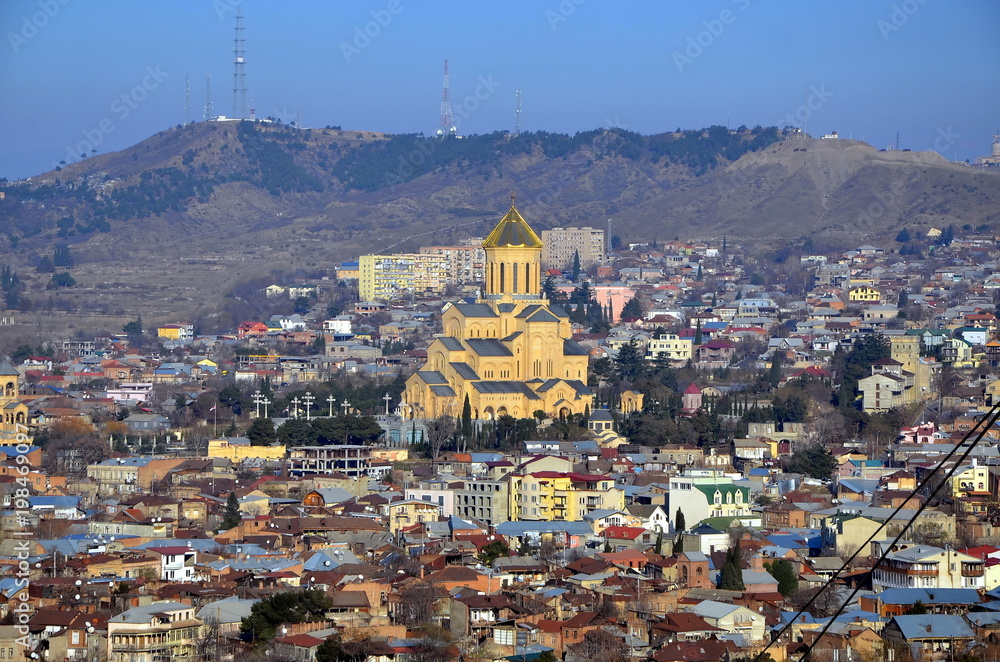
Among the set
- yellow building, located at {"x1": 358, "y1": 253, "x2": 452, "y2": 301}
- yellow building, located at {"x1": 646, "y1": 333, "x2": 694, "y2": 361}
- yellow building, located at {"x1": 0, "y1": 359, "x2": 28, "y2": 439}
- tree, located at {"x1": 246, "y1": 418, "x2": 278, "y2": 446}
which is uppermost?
yellow building, located at {"x1": 358, "y1": 253, "x2": 452, "y2": 301}

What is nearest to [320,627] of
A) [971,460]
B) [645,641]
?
[645,641]

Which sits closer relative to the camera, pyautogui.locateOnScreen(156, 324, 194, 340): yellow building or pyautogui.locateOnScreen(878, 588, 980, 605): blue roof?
pyautogui.locateOnScreen(878, 588, 980, 605): blue roof

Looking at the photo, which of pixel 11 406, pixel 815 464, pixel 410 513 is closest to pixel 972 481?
pixel 815 464

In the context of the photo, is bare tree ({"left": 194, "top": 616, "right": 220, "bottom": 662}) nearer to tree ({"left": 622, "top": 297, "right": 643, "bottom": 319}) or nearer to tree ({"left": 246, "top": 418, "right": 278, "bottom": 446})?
tree ({"left": 246, "top": 418, "right": 278, "bottom": 446})

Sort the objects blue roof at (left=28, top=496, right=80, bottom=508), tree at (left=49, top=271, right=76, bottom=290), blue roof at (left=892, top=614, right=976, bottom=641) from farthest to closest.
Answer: tree at (left=49, top=271, right=76, bottom=290) → blue roof at (left=28, top=496, right=80, bottom=508) → blue roof at (left=892, top=614, right=976, bottom=641)

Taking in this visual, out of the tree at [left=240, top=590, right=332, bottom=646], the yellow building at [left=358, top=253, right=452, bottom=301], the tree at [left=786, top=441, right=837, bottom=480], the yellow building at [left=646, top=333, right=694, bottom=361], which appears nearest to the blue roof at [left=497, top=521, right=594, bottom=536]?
the tree at [left=240, top=590, right=332, bottom=646]

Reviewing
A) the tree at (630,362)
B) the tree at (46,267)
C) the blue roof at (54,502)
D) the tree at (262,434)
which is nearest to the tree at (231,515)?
the blue roof at (54,502)
